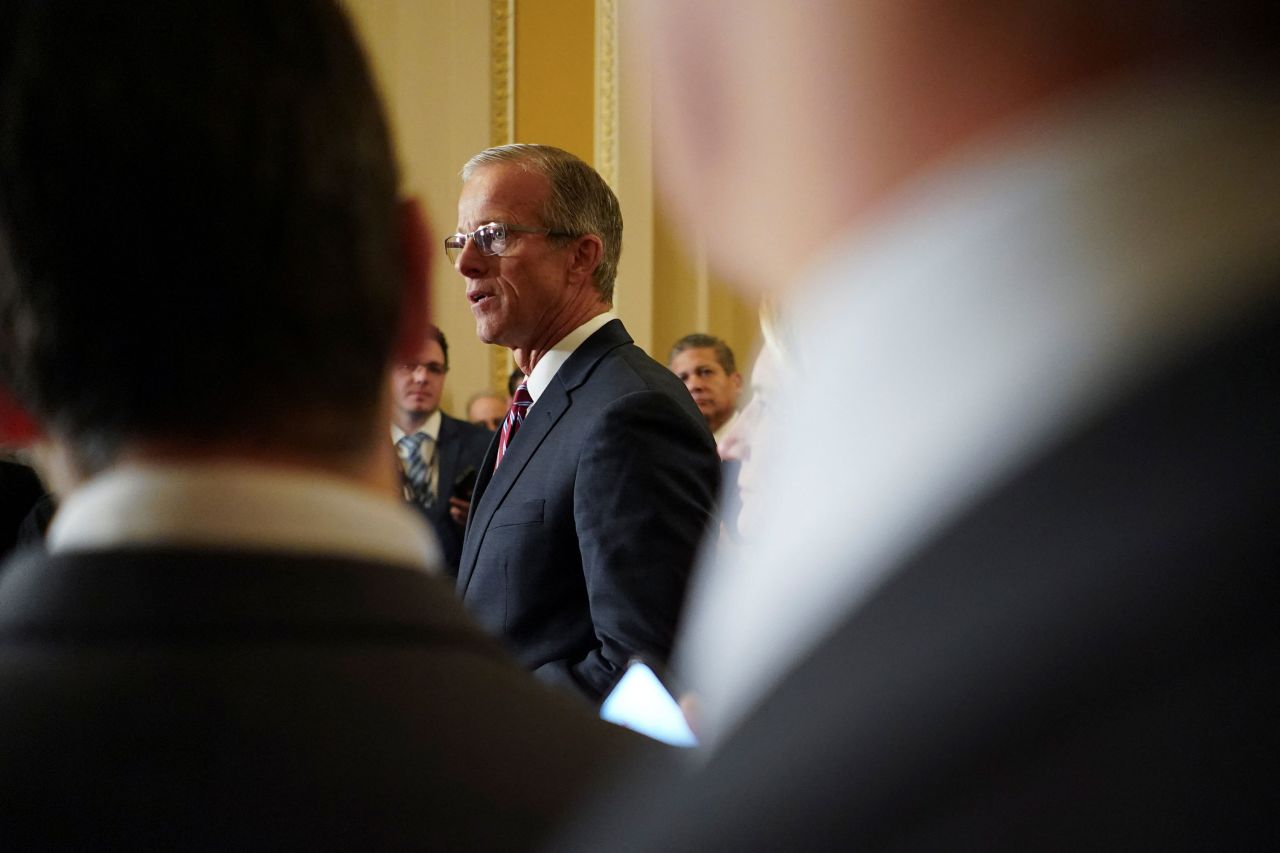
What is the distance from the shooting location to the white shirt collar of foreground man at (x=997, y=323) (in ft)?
1.24

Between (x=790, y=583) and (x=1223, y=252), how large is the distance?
15cm

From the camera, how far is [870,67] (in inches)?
18.5

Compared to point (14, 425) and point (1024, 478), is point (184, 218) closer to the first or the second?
point (14, 425)

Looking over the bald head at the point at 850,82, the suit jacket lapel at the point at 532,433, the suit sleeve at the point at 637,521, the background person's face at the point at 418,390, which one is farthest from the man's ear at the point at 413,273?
the background person's face at the point at 418,390

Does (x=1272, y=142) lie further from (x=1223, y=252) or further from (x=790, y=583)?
(x=790, y=583)

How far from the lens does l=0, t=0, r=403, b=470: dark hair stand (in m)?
0.59

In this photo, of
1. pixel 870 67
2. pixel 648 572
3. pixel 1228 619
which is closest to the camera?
pixel 1228 619

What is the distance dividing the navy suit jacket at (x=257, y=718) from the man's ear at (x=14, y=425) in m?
0.09

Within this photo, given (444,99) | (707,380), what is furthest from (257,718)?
(444,99)

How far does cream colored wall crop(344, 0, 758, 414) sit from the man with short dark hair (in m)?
1.89

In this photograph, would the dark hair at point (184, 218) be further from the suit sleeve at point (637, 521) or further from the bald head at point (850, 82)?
the suit sleeve at point (637, 521)

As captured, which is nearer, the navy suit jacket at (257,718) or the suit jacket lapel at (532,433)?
the navy suit jacket at (257,718)

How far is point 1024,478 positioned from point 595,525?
205 cm

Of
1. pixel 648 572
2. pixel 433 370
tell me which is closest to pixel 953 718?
pixel 648 572
